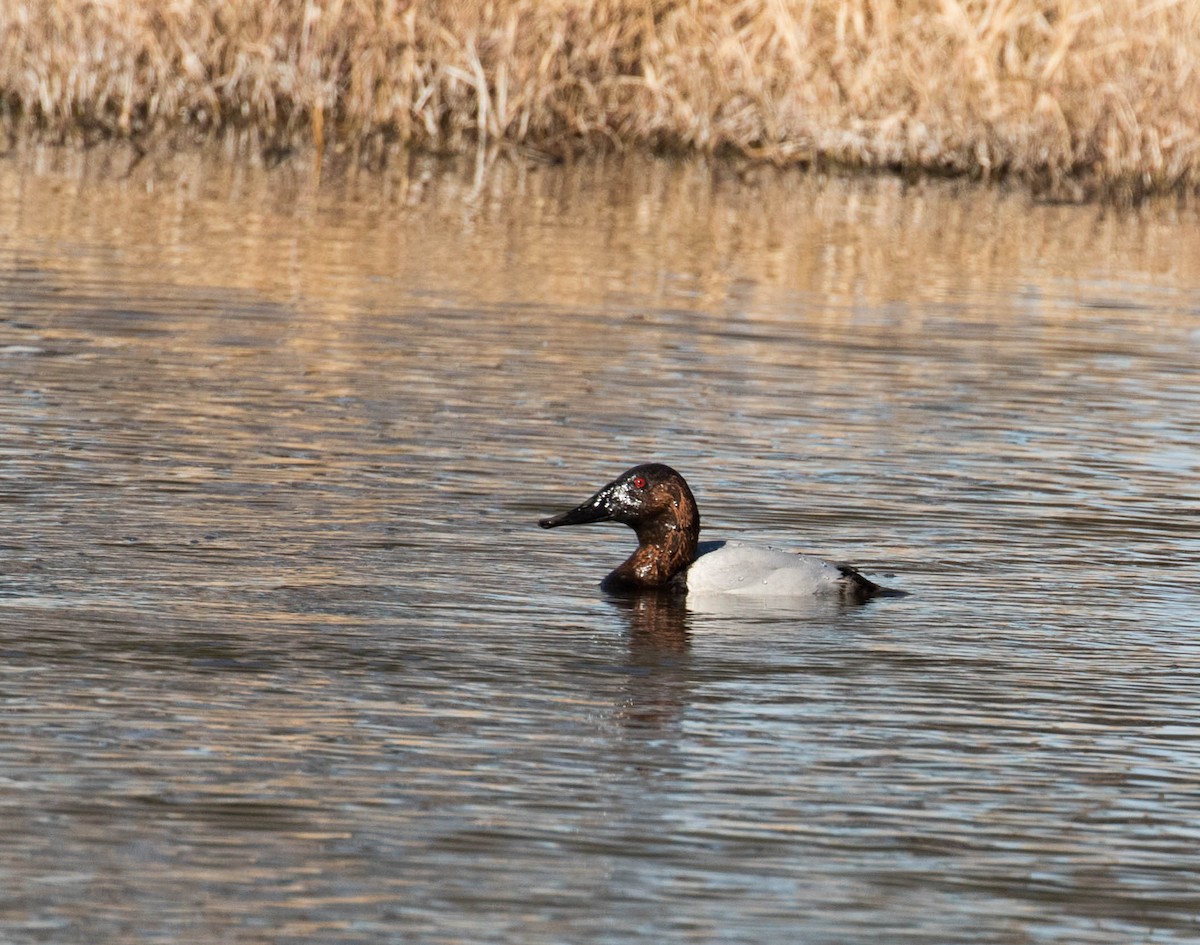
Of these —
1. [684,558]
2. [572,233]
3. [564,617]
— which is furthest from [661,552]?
[572,233]

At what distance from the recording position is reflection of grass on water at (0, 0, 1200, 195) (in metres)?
23.0

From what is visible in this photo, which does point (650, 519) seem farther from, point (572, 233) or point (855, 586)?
point (572, 233)

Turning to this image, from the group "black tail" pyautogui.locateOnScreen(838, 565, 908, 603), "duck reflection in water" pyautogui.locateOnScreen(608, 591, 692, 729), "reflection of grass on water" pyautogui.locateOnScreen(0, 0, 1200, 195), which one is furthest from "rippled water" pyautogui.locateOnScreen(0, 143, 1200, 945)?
"reflection of grass on water" pyautogui.locateOnScreen(0, 0, 1200, 195)

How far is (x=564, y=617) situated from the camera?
7742mm

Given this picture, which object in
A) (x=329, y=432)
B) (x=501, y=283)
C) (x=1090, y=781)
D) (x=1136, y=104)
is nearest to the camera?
(x=1090, y=781)

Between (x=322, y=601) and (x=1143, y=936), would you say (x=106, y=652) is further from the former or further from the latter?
(x=1143, y=936)

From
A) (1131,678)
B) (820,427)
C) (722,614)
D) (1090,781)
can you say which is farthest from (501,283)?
(1090,781)

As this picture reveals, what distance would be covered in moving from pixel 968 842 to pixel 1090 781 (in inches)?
26.0

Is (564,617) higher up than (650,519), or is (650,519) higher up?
(650,519)

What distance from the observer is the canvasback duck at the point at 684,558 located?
8055mm

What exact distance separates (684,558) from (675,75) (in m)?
16.7

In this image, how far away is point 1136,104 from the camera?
74.7 feet

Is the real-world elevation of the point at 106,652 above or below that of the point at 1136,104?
below

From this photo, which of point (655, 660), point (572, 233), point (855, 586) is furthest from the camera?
point (572, 233)
